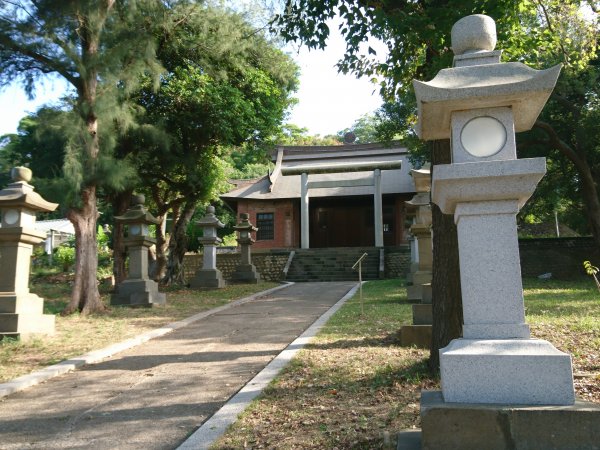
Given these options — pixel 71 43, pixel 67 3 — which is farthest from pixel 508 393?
pixel 71 43

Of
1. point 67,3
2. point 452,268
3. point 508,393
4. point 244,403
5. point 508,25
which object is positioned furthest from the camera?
point 67,3

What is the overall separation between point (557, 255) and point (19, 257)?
1849 centimetres

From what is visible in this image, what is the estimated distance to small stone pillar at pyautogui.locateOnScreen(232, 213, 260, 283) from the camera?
19.5 meters

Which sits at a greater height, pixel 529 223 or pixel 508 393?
pixel 529 223

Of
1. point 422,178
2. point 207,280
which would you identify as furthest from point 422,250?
point 207,280

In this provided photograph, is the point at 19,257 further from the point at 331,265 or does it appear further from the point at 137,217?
the point at 331,265

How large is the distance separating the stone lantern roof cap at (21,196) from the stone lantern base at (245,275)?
10914mm

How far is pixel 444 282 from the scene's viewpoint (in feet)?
15.9

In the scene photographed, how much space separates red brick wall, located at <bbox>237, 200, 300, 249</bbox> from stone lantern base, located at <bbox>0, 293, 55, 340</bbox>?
18285mm

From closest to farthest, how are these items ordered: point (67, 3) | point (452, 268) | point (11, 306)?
point (452, 268)
point (11, 306)
point (67, 3)

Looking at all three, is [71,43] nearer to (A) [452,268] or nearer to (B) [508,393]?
(A) [452,268]

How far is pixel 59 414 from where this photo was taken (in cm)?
444

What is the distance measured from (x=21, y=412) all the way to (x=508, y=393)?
4.18 meters

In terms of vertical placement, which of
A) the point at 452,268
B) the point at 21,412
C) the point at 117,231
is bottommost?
the point at 21,412
